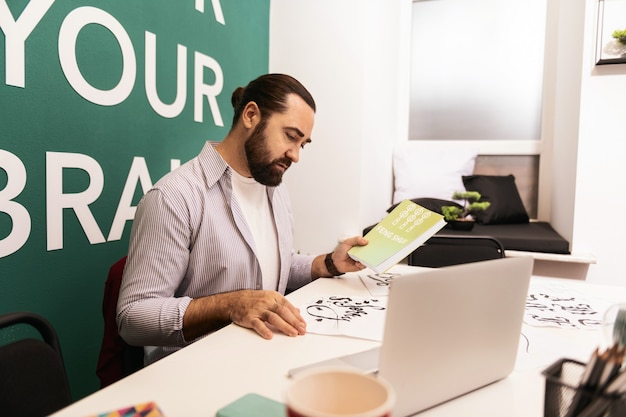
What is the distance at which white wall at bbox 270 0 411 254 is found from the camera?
2768 millimetres

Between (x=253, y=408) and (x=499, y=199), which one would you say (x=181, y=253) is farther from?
(x=499, y=199)

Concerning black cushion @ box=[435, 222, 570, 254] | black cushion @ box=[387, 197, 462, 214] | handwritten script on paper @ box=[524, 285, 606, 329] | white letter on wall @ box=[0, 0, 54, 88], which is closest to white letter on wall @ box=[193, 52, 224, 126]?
white letter on wall @ box=[0, 0, 54, 88]

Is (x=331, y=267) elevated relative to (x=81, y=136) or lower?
lower

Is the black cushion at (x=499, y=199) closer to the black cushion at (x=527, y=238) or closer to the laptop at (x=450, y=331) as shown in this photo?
the black cushion at (x=527, y=238)

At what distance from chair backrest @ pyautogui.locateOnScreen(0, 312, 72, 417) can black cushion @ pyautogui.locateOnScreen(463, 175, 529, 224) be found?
2629mm

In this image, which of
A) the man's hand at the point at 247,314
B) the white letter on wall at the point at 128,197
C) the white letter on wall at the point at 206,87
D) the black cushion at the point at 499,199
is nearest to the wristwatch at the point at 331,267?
the man's hand at the point at 247,314

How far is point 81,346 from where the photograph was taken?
174cm

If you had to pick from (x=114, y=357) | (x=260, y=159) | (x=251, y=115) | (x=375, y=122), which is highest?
(x=375, y=122)

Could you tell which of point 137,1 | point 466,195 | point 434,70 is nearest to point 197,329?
point 137,1

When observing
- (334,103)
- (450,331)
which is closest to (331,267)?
(450,331)

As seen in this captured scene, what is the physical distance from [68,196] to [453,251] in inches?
57.1

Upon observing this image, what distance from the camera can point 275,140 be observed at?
1.45 metres

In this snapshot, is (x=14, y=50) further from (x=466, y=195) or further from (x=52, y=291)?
(x=466, y=195)

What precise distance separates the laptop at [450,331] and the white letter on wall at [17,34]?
1.33 meters
